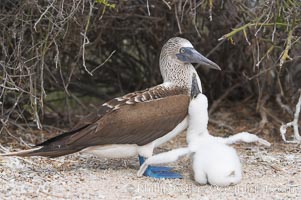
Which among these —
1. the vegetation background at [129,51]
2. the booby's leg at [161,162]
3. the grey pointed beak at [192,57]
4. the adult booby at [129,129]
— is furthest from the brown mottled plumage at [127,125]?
the vegetation background at [129,51]

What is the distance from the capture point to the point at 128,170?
4633 millimetres

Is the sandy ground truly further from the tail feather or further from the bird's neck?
the bird's neck

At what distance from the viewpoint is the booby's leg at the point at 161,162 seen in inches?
169

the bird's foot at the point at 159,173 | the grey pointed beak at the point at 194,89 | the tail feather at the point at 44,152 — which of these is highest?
the grey pointed beak at the point at 194,89

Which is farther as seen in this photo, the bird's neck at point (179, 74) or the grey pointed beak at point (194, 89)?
the bird's neck at point (179, 74)

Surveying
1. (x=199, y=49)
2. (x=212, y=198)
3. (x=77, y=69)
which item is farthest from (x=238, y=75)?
(x=212, y=198)

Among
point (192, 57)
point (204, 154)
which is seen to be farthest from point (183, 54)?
point (204, 154)

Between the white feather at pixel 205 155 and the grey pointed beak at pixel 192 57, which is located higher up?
the grey pointed beak at pixel 192 57

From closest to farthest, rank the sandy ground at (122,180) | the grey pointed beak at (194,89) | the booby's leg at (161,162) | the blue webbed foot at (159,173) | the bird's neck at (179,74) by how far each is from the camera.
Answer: the sandy ground at (122,180), the booby's leg at (161,162), the blue webbed foot at (159,173), the grey pointed beak at (194,89), the bird's neck at (179,74)

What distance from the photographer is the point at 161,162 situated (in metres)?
4.30

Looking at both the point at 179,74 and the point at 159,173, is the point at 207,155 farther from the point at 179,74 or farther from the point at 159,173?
the point at 179,74

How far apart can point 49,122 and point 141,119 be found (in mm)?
2091

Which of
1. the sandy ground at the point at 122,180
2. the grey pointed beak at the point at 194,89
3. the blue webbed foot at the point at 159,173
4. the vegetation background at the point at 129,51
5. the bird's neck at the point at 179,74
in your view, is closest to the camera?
the sandy ground at the point at 122,180

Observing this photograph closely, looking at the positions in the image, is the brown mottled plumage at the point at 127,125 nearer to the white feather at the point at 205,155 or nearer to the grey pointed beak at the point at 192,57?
the white feather at the point at 205,155
